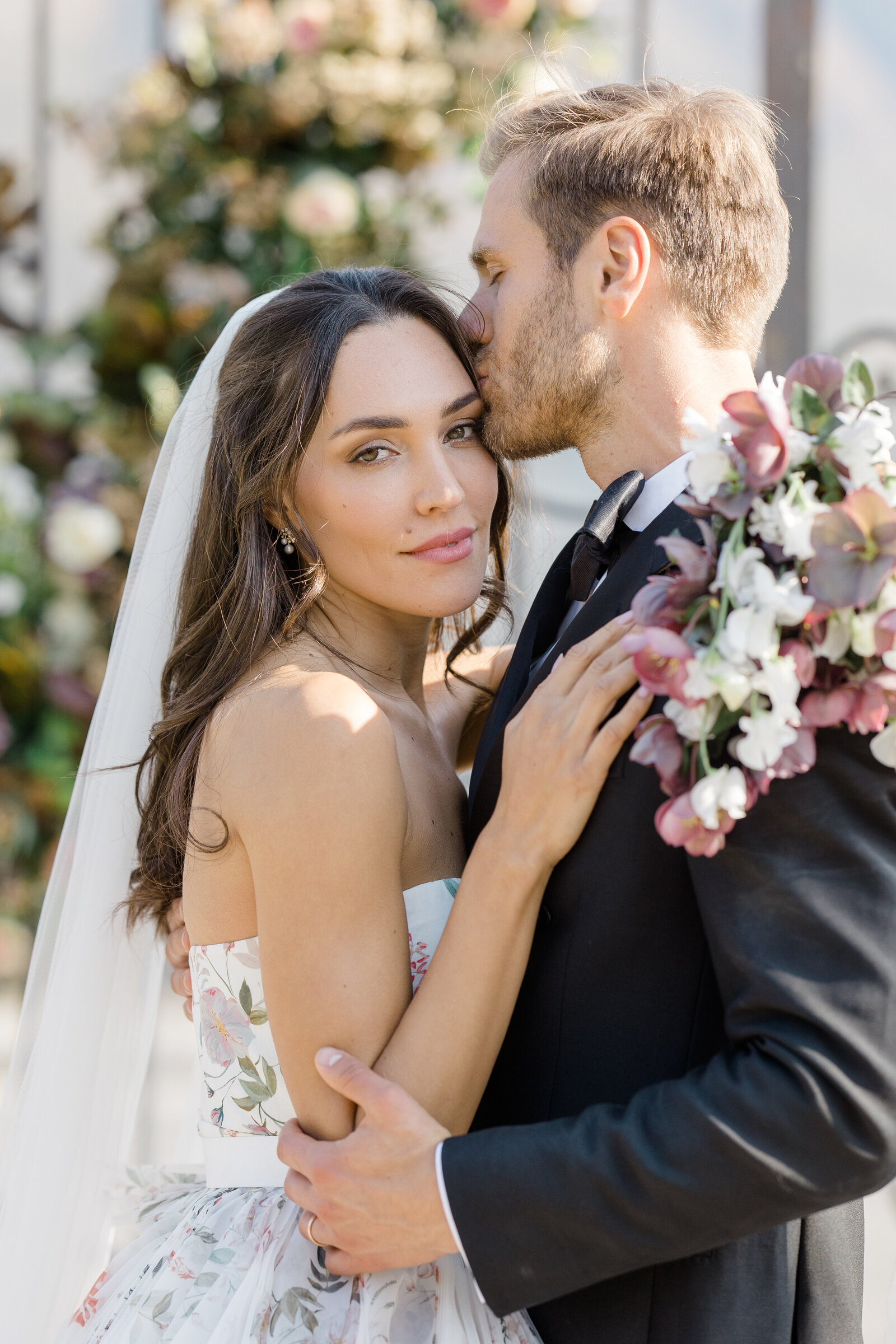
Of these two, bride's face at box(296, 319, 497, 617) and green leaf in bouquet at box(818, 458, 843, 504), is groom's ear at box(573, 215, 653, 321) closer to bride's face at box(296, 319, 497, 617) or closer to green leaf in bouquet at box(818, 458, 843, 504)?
bride's face at box(296, 319, 497, 617)

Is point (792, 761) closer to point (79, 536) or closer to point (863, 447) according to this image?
point (863, 447)

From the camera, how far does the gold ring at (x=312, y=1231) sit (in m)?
1.58

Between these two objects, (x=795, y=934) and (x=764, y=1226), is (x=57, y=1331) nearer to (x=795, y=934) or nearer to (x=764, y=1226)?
Answer: (x=764, y=1226)

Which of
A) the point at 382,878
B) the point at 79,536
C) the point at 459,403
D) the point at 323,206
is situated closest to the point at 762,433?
the point at 382,878

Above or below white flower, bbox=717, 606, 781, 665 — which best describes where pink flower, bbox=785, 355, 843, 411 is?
above

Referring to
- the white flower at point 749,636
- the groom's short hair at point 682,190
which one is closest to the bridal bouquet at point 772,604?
the white flower at point 749,636

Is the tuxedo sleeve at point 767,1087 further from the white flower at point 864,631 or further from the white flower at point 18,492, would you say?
the white flower at point 18,492

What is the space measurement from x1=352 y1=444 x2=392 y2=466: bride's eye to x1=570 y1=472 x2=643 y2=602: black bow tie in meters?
0.37

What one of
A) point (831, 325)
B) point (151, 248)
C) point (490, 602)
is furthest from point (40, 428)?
point (831, 325)

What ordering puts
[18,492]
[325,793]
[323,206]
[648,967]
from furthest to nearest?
1. [18,492]
2. [323,206]
3. [325,793]
4. [648,967]

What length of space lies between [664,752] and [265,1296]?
98 centimetres

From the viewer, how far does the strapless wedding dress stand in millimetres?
1641

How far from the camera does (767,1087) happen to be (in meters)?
1.31

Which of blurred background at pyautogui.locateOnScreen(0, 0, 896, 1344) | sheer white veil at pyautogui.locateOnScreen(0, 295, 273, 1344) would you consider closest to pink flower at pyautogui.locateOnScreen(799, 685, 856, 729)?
sheer white veil at pyautogui.locateOnScreen(0, 295, 273, 1344)
